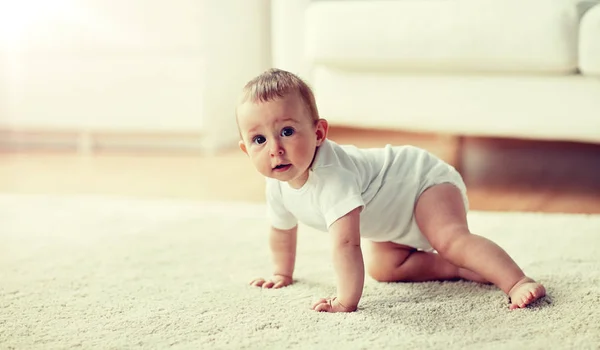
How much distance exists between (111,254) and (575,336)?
0.72m

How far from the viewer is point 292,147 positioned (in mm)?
858

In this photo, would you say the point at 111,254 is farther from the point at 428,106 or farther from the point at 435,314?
the point at 428,106

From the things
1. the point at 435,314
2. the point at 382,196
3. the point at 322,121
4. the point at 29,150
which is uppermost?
the point at 322,121

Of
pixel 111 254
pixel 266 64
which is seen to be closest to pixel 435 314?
pixel 111 254

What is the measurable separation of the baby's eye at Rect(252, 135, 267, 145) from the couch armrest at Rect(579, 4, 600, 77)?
2.71 feet

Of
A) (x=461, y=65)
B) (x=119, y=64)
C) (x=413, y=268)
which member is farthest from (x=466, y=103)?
(x=119, y=64)

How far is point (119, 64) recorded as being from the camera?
2365 mm

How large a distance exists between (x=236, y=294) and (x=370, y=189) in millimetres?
220

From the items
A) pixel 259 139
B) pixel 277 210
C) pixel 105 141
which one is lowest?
pixel 105 141

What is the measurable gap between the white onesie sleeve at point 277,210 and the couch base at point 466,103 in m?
0.72

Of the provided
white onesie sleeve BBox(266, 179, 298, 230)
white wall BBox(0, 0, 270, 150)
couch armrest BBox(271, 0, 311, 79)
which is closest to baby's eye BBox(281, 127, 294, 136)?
white onesie sleeve BBox(266, 179, 298, 230)

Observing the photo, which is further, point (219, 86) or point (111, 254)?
point (219, 86)

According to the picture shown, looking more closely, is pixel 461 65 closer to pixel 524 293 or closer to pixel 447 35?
pixel 447 35

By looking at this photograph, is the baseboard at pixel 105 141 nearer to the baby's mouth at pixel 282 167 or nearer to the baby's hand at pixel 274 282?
the baby's hand at pixel 274 282
